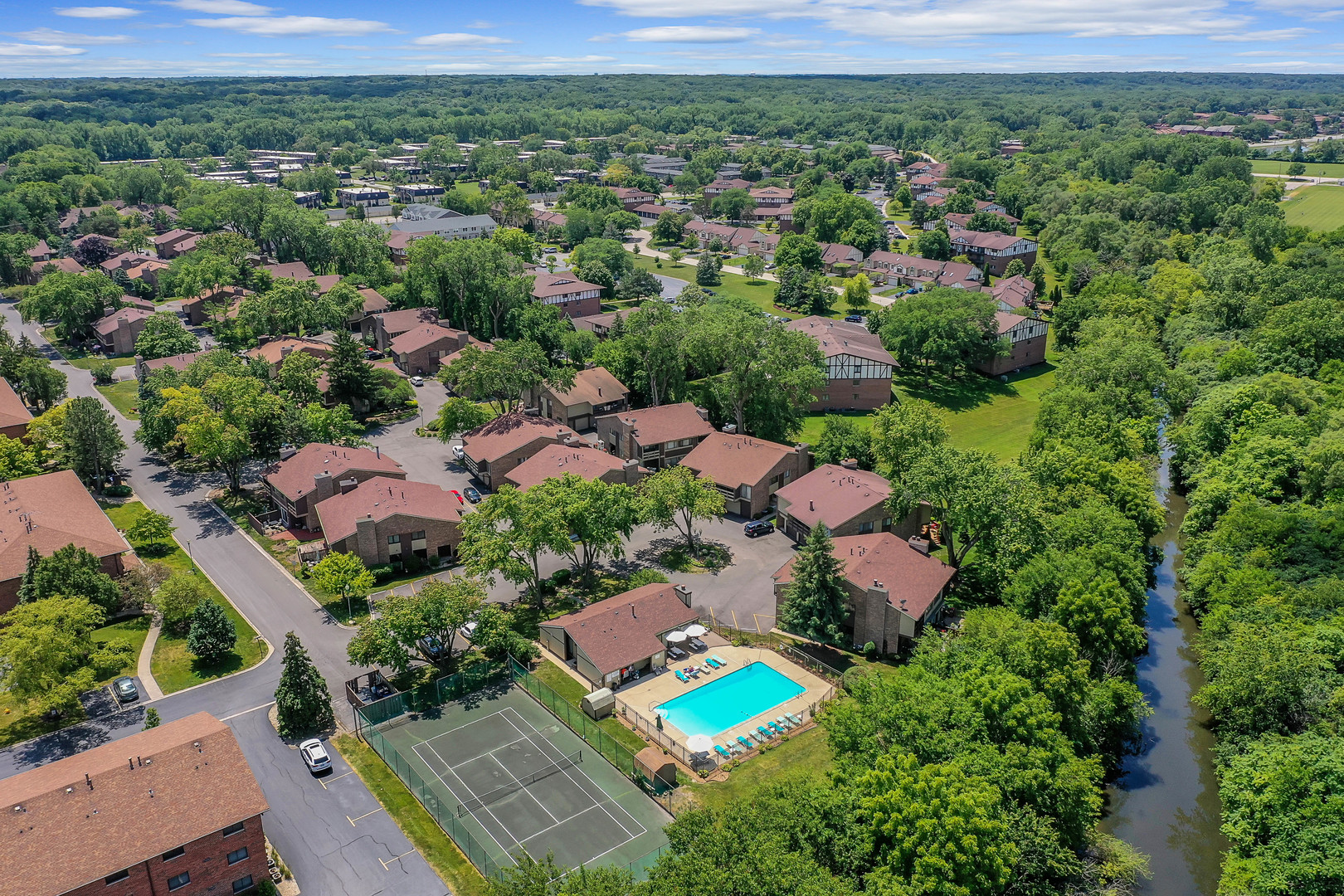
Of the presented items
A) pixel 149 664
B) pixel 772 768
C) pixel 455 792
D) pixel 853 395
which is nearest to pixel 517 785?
pixel 455 792

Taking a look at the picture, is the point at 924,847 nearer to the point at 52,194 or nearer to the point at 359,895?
the point at 359,895

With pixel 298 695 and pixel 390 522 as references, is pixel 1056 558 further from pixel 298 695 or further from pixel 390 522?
pixel 390 522

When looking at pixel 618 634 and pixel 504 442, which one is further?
pixel 504 442

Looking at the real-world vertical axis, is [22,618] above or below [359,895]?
above

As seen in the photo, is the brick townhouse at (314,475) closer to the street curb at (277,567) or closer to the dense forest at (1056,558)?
the street curb at (277,567)

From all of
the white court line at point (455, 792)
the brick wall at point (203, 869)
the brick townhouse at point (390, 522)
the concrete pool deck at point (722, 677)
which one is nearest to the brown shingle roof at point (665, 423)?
the brick townhouse at point (390, 522)

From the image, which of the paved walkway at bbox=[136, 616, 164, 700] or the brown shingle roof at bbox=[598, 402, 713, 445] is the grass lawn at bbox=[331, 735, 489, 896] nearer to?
the paved walkway at bbox=[136, 616, 164, 700]

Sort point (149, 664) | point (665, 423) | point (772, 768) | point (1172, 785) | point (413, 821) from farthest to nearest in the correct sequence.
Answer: point (665, 423) → point (149, 664) → point (1172, 785) → point (772, 768) → point (413, 821)

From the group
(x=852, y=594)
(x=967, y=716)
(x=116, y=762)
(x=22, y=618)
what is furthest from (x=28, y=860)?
(x=852, y=594)
